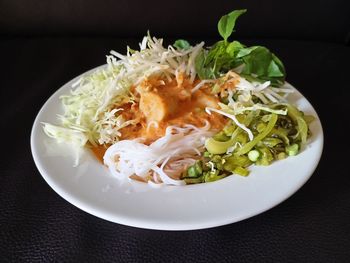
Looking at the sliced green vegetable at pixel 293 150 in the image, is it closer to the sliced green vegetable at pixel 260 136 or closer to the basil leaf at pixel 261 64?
the sliced green vegetable at pixel 260 136

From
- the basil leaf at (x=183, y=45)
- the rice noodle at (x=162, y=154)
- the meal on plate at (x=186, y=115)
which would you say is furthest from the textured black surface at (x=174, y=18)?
the rice noodle at (x=162, y=154)

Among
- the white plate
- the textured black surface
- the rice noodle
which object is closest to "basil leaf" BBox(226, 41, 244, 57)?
the rice noodle

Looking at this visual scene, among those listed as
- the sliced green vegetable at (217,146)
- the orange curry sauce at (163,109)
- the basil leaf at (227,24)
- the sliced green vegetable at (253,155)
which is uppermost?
the basil leaf at (227,24)

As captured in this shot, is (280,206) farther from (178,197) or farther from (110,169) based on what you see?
(110,169)

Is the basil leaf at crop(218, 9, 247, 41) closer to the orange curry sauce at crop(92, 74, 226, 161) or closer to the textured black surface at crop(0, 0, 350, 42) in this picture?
the orange curry sauce at crop(92, 74, 226, 161)

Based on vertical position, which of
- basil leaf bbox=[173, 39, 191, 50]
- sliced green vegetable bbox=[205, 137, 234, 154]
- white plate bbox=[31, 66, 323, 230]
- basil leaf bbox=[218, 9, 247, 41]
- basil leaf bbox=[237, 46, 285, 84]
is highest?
basil leaf bbox=[218, 9, 247, 41]

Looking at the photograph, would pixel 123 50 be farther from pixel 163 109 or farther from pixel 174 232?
pixel 174 232
